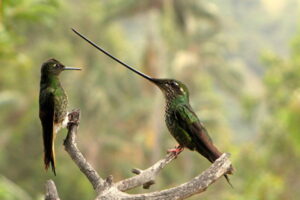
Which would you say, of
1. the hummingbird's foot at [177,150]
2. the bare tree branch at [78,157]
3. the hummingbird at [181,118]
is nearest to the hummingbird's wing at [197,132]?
the hummingbird at [181,118]

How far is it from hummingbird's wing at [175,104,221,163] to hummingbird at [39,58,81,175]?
372 millimetres

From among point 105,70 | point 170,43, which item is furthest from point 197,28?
point 105,70

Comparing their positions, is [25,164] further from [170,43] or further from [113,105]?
[170,43]

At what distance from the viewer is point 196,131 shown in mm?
1821

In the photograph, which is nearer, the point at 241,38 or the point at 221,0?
the point at 241,38

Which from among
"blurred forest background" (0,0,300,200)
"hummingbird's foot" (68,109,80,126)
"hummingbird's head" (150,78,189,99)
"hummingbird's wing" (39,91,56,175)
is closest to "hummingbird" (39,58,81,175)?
"hummingbird's wing" (39,91,56,175)

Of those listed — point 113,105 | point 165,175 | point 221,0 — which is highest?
point 221,0

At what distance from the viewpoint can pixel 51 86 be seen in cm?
171

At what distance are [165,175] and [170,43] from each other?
394 inches

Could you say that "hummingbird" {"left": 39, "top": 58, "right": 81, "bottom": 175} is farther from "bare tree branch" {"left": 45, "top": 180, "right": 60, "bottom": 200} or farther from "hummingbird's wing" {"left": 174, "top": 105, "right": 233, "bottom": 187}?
"hummingbird's wing" {"left": 174, "top": 105, "right": 233, "bottom": 187}

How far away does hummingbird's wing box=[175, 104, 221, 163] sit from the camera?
1.75 m

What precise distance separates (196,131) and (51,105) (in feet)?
1.51

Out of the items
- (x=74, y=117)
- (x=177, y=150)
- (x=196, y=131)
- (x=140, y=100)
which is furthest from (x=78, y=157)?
(x=140, y=100)

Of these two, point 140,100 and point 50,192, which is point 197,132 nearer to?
point 50,192
